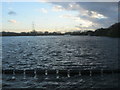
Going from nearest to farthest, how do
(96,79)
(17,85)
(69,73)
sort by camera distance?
1. (17,85)
2. (96,79)
3. (69,73)

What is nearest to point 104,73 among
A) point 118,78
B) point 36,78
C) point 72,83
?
point 118,78

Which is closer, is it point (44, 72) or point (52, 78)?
point (52, 78)

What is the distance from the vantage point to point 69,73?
22.2m

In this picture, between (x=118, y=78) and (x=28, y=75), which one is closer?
(x=118, y=78)

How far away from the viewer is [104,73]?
23.2 metres

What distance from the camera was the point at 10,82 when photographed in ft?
64.7

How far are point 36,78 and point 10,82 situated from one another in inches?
105

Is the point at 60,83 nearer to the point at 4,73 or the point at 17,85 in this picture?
the point at 17,85

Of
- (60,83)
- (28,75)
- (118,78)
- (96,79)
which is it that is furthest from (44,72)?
(118,78)

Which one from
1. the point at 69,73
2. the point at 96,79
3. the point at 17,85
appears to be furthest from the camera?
the point at 69,73

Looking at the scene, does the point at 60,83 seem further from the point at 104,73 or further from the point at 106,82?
the point at 104,73

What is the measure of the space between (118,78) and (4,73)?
1237cm

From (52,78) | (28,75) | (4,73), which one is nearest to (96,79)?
(52,78)

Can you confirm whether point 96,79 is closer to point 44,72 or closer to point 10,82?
point 44,72
